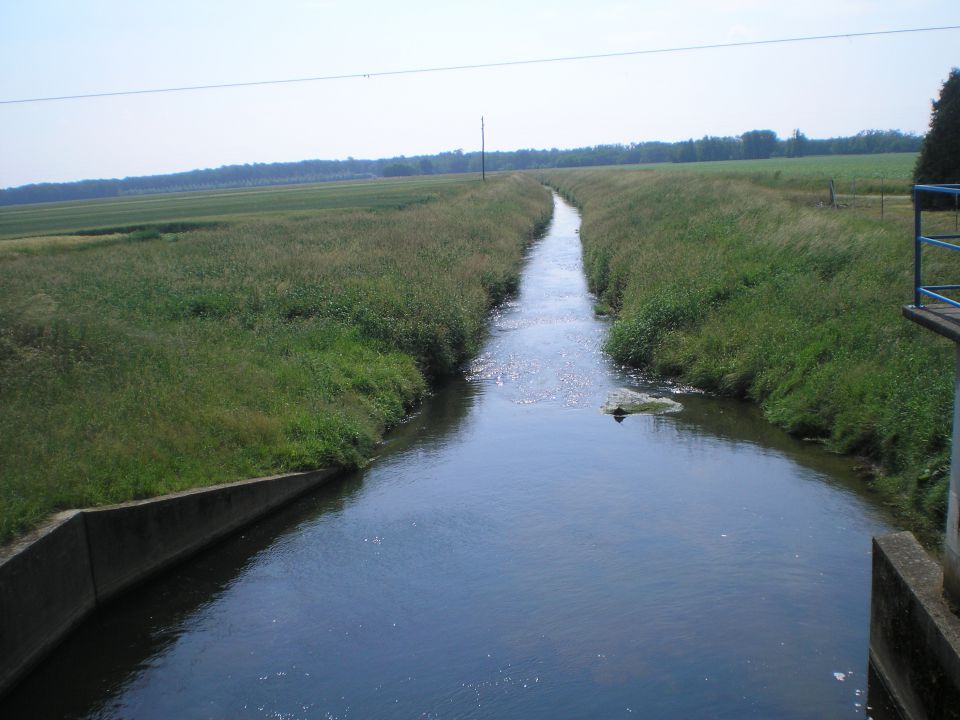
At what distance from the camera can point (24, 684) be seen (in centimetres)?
865

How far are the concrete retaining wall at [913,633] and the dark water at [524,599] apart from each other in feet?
1.76

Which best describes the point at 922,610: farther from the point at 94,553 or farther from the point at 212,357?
the point at 212,357

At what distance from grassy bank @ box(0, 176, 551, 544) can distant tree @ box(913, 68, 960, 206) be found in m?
16.7

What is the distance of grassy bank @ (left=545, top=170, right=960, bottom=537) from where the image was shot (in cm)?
1249

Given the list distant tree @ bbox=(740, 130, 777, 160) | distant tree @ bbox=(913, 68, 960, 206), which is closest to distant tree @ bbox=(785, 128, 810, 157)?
distant tree @ bbox=(740, 130, 777, 160)

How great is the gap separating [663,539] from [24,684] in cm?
771

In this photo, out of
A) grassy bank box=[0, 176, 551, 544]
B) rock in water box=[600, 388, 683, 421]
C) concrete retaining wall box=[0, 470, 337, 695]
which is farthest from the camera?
rock in water box=[600, 388, 683, 421]

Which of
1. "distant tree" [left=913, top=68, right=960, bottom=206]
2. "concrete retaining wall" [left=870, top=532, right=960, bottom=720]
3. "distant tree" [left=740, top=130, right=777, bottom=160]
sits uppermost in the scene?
"distant tree" [left=740, top=130, right=777, bottom=160]

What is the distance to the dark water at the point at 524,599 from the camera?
8.09 m

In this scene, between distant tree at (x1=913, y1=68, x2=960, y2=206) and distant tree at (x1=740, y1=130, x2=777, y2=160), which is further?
distant tree at (x1=740, y1=130, x2=777, y2=160)

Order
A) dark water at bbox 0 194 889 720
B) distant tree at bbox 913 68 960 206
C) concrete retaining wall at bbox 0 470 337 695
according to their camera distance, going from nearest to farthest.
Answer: dark water at bbox 0 194 889 720 < concrete retaining wall at bbox 0 470 337 695 < distant tree at bbox 913 68 960 206

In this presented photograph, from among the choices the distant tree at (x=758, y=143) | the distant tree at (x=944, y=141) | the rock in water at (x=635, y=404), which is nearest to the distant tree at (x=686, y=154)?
the distant tree at (x=758, y=143)

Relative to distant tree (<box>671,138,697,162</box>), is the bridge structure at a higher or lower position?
lower

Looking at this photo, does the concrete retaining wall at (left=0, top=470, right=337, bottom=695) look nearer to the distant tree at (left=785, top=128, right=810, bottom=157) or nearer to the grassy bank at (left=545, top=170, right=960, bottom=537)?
the grassy bank at (left=545, top=170, right=960, bottom=537)
